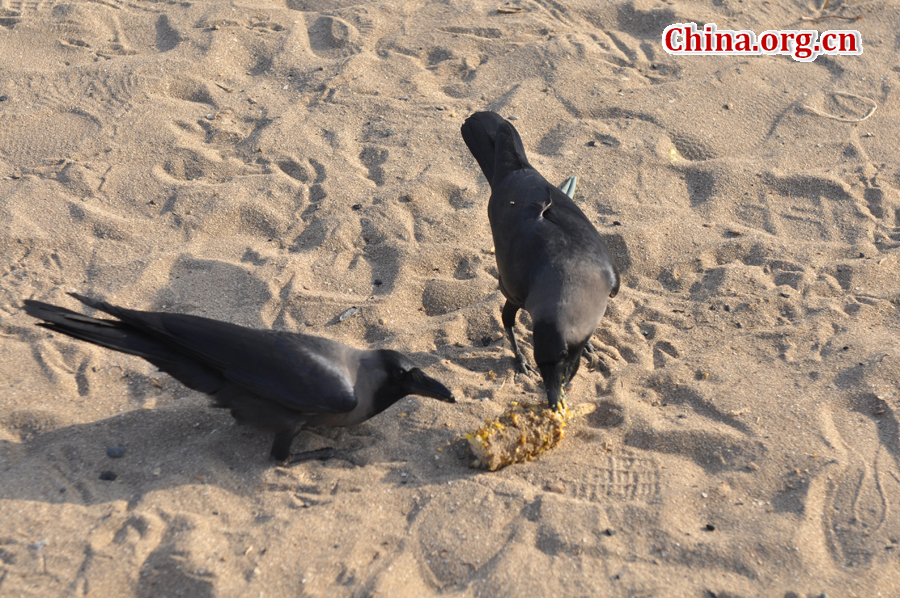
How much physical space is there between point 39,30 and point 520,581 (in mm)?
6531

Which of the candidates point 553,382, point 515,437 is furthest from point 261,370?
point 553,382

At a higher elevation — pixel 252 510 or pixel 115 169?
pixel 115 169

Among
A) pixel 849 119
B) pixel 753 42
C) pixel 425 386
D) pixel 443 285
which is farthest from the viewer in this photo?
Result: pixel 753 42

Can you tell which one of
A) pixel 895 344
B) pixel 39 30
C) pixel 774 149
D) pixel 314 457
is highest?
pixel 39 30

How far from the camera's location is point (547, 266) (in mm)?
3910

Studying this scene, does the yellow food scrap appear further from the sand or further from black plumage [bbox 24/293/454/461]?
black plumage [bbox 24/293/454/461]

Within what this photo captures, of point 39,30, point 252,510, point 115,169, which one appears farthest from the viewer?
point 39,30

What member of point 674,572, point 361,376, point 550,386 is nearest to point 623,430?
point 550,386

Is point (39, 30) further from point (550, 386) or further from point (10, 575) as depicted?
point (550, 386)

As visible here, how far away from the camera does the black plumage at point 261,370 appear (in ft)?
11.2

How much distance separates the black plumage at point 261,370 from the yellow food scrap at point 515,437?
0.27 m

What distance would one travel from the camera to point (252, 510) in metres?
3.25

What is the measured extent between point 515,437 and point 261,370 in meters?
1.25

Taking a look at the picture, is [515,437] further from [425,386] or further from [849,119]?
[849,119]
